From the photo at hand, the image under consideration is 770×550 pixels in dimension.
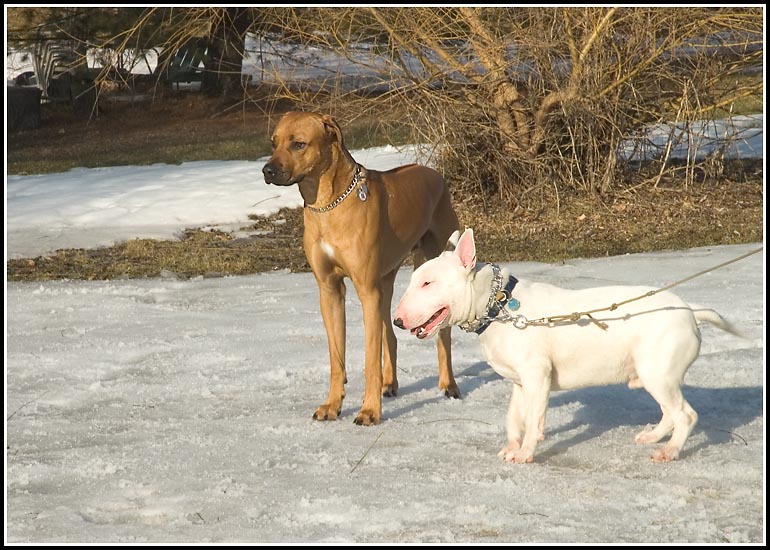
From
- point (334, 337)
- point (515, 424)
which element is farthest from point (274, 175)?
point (515, 424)

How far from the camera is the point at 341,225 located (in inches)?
250

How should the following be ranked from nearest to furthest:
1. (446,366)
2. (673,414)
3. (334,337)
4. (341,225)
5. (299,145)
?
1. (673,414)
2. (299,145)
3. (341,225)
4. (334,337)
5. (446,366)

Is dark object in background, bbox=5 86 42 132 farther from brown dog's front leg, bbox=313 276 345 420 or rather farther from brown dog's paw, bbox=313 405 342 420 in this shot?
brown dog's paw, bbox=313 405 342 420

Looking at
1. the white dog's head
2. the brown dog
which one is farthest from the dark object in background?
the white dog's head

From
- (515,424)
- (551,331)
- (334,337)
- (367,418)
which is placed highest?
(551,331)

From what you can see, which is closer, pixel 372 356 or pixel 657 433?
pixel 657 433

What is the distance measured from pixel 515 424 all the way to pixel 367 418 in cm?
110

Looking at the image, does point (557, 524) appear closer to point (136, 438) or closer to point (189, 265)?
point (136, 438)

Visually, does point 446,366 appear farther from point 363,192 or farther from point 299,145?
point 299,145

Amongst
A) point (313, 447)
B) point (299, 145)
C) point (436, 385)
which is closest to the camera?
point (313, 447)

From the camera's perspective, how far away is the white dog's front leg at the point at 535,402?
5.39 metres

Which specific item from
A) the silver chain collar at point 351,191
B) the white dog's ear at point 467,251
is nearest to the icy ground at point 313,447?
the white dog's ear at point 467,251

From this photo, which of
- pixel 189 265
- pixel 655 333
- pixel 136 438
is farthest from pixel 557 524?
pixel 189 265

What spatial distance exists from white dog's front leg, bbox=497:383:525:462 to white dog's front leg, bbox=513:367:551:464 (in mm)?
108
